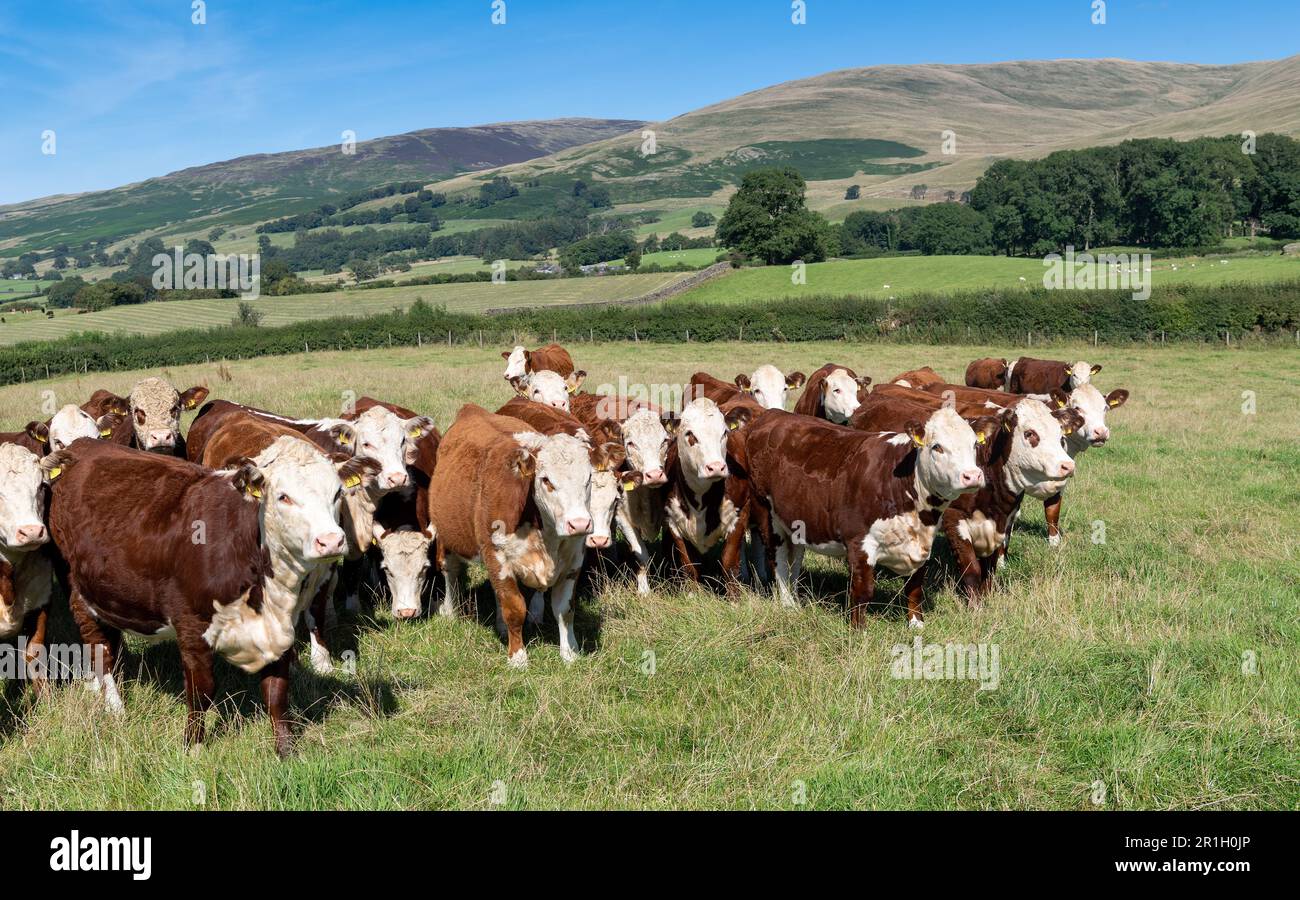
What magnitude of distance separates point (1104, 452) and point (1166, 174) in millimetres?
73892

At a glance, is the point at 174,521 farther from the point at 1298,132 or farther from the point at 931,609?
the point at 1298,132

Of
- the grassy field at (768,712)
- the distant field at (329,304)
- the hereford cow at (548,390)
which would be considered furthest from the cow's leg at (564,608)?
the distant field at (329,304)

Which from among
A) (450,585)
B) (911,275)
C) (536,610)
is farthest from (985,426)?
(911,275)

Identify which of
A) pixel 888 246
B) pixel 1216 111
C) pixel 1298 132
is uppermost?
pixel 1216 111

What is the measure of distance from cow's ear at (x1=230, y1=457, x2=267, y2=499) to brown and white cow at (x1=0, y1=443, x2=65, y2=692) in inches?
68.7

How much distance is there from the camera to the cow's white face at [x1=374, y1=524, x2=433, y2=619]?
7.91m

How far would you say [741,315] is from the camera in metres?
48.3

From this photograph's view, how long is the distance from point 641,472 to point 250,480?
378cm

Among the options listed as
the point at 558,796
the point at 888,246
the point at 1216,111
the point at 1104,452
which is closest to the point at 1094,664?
the point at 558,796

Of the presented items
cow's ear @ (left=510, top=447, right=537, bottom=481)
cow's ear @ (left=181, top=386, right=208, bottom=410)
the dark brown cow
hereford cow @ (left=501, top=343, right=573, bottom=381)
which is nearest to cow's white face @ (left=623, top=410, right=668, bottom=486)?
cow's ear @ (left=510, top=447, right=537, bottom=481)

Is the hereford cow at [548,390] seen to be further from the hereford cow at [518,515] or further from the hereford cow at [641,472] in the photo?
the hereford cow at [518,515]

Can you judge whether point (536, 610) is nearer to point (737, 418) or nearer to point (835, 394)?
point (737, 418)

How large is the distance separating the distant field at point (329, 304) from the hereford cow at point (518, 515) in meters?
59.7

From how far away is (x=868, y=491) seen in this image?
7.54m
